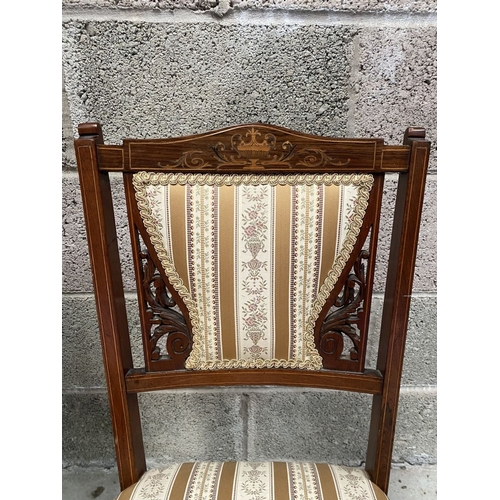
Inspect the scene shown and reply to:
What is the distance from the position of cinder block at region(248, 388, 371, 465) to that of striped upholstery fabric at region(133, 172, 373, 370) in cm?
39

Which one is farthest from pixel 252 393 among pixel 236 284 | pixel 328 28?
pixel 328 28

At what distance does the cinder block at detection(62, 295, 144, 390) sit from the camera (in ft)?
3.29

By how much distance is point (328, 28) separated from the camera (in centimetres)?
84

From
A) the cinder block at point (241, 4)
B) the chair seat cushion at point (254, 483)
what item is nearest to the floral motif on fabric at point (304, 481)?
the chair seat cushion at point (254, 483)

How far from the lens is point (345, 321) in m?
0.72

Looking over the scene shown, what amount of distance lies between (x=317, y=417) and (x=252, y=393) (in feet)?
0.56

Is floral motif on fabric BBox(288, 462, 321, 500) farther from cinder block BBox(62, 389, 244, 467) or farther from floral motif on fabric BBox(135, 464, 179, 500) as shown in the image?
cinder block BBox(62, 389, 244, 467)

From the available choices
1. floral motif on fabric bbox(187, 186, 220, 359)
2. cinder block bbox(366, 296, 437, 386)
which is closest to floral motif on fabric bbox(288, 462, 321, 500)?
floral motif on fabric bbox(187, 186, 220, 359)

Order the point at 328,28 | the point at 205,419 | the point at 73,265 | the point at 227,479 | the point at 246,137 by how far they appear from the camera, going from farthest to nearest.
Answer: the point at 205,419 < the point at 73,265 < the point at 328,28 < the point at 227,479 < the point at 246,137

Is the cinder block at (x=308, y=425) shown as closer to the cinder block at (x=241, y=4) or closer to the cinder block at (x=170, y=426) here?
the cinder block at (x=170, y=426)

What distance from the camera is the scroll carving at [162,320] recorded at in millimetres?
698

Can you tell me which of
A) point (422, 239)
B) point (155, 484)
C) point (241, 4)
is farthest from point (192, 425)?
point (241, 4)

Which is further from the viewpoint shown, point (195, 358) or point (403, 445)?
point (403, 445)

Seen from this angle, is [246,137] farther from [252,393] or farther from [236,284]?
[252,393]
